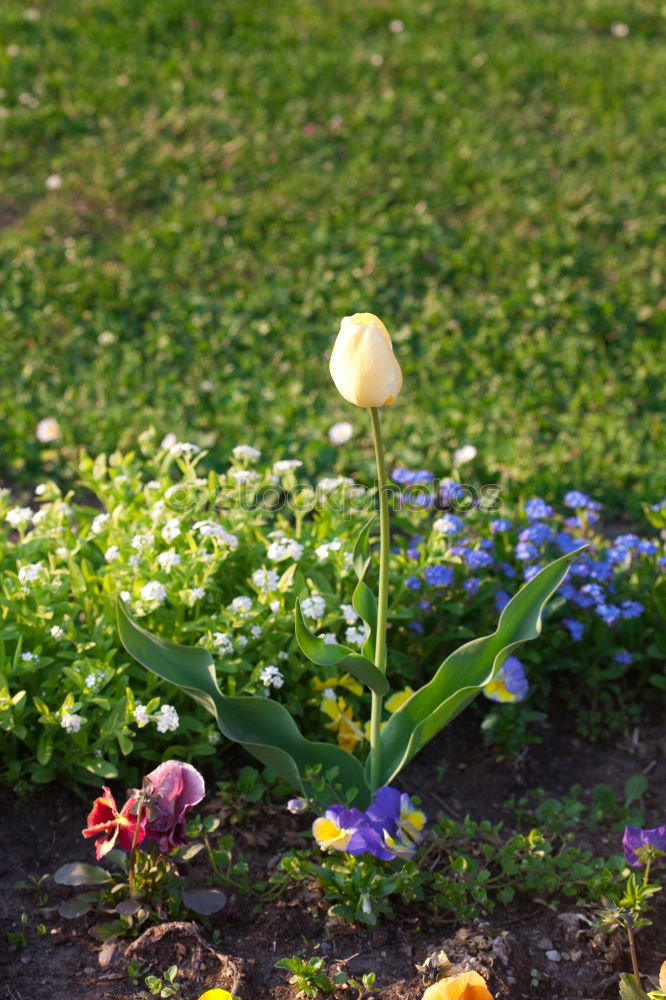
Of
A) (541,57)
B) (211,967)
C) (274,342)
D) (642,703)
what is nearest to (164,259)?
(274,342)

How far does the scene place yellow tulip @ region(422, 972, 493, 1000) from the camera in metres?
1.71

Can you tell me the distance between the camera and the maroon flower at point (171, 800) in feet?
6.50

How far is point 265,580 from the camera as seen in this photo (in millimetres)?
2516

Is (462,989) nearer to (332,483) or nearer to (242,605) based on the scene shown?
(242,605)

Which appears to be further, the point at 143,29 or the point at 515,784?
the point at 143,29

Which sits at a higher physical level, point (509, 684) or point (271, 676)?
point (271, 676)

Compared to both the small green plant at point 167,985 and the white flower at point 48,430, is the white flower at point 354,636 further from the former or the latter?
the white flower at point 48,430

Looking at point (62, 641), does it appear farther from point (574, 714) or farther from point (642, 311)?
point (642, 311)

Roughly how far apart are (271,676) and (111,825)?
Answer: 0.51m

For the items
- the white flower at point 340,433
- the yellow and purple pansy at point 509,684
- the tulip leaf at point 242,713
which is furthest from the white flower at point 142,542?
the white flower at point 340,433

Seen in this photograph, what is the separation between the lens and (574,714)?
2.87 m

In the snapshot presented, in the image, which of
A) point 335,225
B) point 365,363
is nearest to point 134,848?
point 365,363

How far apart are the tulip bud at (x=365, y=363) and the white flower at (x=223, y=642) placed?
2.53ft

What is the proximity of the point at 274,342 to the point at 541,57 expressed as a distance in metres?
2.86
